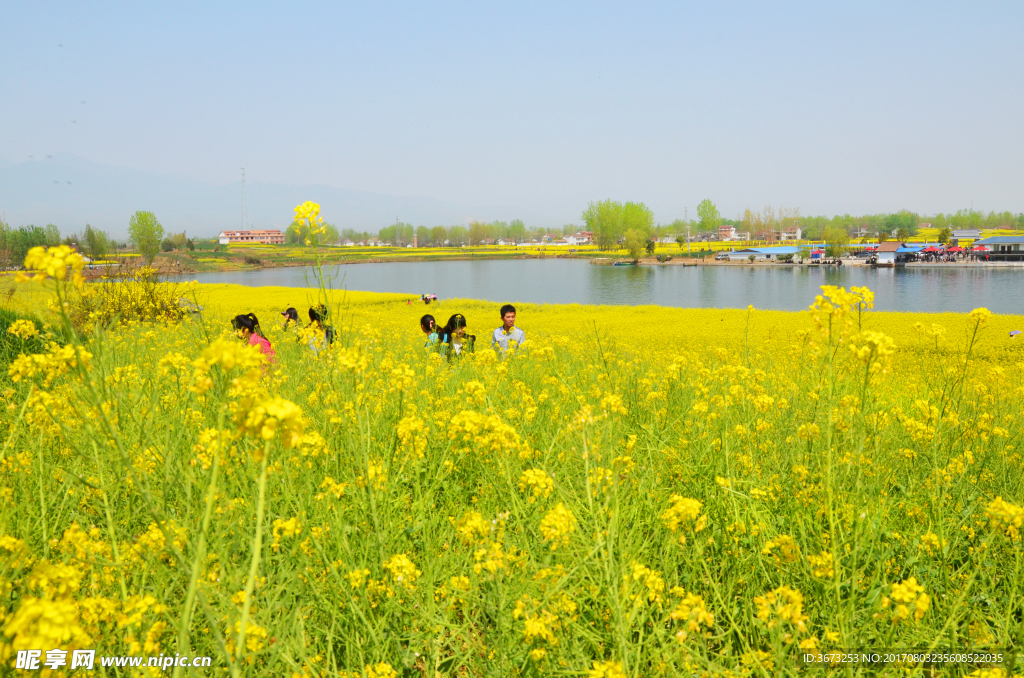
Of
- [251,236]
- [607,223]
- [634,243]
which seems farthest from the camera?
[251,236]

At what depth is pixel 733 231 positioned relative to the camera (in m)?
188

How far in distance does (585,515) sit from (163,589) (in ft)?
5.68

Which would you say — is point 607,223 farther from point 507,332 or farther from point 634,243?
point 507,332

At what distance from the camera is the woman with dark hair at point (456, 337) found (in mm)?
6532

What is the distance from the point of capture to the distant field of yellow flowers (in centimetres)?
157

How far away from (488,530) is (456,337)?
477 centimetres

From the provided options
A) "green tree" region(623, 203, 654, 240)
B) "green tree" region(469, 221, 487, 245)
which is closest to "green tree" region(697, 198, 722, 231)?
"green tree" region(623, 203, 654, 240)

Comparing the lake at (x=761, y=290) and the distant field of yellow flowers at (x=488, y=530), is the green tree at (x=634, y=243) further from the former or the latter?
the distant field of yellow flowers at (x=488, y=530)

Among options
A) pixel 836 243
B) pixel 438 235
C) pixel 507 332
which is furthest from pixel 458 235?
pixel 507 332

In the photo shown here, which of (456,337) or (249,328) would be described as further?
(456,337)

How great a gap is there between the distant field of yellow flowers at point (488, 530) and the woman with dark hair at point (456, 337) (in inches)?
107

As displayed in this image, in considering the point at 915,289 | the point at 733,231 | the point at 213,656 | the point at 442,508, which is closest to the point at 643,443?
the point at 442,508

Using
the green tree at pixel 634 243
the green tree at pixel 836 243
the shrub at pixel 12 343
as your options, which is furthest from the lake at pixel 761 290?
the green tree at pixel 634 243

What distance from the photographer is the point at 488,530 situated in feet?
6.56
